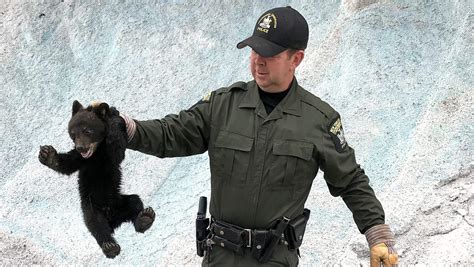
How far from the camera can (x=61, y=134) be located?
7977 mm

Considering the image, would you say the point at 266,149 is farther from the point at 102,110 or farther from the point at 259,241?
the point at 102,110

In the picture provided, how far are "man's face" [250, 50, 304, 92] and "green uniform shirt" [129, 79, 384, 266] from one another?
97mm

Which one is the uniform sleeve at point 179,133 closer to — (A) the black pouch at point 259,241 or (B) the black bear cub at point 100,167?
(B) the black bear cub at point 100,167

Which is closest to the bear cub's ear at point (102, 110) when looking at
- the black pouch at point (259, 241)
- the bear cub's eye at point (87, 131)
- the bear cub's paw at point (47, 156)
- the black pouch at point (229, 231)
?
the bear cub's eye at point (87, 131)

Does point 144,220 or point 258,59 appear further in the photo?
point 144,220

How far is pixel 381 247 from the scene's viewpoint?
3.32 metres

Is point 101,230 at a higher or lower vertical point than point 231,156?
lower

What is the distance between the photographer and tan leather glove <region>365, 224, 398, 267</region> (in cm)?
330

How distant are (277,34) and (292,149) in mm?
570

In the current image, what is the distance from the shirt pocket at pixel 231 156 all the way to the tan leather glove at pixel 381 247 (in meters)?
0.74

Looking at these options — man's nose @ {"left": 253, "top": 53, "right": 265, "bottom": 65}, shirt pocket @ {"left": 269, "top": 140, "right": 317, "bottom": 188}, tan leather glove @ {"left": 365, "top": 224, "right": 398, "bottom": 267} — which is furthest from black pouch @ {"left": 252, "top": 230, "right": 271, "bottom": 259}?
man's nose @ {"left": 253, "top": 53, "right": 265, "bottom": 65}

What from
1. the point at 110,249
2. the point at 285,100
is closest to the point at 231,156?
the point at 285,100

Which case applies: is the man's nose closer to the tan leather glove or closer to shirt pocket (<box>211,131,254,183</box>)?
shirt pocket (<box>211,131,254,183</box>)

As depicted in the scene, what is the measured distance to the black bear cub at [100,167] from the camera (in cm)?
310
